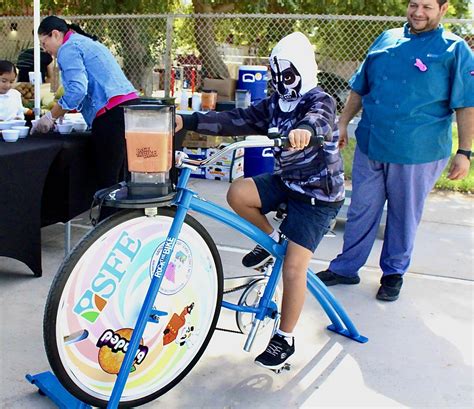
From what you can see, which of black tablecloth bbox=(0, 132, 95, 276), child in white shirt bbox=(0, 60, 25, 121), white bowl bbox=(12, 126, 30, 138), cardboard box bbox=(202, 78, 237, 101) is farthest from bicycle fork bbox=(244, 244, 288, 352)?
cardboard box bbox=(202, 78, 237, 101)

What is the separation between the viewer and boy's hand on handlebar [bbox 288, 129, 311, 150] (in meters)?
2.27

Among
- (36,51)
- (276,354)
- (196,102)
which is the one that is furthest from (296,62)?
(196,102)

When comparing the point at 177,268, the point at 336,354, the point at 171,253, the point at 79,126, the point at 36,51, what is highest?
the point at 36,51

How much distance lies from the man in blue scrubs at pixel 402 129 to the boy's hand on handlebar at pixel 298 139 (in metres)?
1.70

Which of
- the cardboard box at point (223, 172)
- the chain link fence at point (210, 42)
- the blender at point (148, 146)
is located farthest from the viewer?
the chain link fence at point (210, 42)

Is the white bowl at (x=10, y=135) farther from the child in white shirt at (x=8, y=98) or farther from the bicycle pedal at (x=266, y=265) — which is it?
the bicycle pedal at (x=266, y=265)

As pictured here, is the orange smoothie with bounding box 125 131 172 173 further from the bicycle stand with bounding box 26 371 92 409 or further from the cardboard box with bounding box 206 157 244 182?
the cardboard box with bounding box 206 157 244 182

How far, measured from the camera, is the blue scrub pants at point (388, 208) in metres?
4.00

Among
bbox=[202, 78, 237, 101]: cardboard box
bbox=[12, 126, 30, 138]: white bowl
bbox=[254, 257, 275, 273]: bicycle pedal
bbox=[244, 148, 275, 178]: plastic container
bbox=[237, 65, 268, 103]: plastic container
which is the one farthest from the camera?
bbox=[202, 78, 237, 101]: cardboard box

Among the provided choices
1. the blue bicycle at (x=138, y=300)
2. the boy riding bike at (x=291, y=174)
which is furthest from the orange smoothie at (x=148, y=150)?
the boy riding bike at (x=291, y=174)

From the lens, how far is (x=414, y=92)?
3.79m

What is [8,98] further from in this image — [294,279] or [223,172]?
[294,279]

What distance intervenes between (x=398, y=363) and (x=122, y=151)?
7.66 ft

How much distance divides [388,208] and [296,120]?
1.61 m
